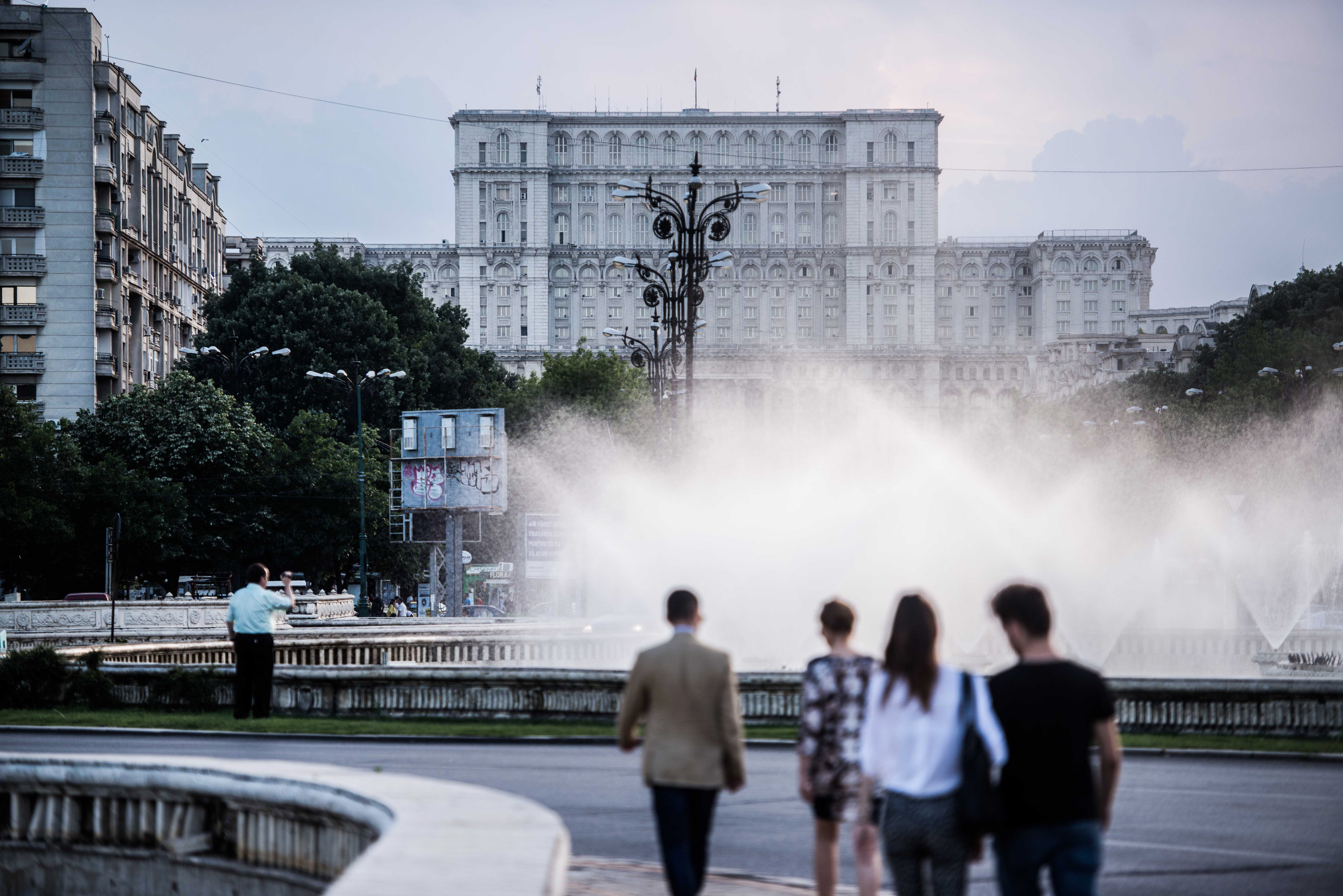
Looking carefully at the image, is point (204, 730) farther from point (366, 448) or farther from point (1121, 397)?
point (1121, 397)

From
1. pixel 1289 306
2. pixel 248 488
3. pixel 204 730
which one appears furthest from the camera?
pixel 1289 306

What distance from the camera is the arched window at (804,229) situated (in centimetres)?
16950

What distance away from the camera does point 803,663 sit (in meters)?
26.6

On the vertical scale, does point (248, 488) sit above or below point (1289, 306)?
below

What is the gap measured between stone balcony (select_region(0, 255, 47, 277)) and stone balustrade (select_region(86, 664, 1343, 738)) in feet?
186

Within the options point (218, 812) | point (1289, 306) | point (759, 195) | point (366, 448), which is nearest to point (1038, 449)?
point (1289, 306)

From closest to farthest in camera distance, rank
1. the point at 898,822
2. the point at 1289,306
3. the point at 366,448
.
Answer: the point at 898,822
the point at 366,448
the point at 1289,306

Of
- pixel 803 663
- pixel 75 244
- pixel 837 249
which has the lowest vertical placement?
pixel 803 663

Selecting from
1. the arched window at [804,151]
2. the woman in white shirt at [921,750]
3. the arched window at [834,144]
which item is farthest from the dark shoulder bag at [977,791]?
the arched window at [834,144]

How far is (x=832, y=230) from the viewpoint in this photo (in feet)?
558

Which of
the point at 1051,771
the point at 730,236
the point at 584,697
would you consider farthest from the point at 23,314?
the point at 730,236

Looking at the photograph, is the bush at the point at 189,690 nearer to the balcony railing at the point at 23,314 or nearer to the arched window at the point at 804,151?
the balcony railing at the point at 23,314

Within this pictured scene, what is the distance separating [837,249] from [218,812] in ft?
535

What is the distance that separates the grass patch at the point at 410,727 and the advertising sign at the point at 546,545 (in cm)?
2171
